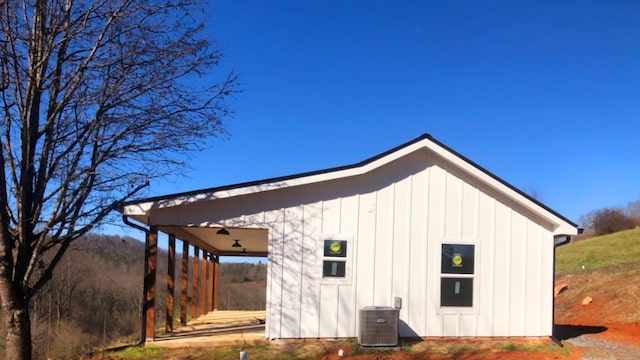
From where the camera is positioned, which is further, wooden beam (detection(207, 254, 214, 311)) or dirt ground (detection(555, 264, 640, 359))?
wooden beam (detection(207, 254, 214, 311))

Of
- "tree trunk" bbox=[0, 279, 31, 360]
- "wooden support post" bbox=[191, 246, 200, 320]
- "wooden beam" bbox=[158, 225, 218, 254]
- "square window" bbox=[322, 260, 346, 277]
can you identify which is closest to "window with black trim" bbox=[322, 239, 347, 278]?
"square window" bbox=[322, 260, 346, 277]

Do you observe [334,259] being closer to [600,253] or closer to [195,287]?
[195,287]

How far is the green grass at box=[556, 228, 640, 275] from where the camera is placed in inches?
1040

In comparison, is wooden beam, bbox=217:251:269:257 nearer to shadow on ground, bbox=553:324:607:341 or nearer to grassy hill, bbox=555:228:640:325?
grassy hill, bbox=555:228:640:325

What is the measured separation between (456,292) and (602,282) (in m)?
12.8

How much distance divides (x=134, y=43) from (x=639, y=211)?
49.5 m

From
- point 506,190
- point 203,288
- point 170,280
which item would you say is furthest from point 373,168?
point 203,288

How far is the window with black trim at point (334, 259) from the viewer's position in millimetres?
11195

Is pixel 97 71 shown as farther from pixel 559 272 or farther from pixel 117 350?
pixel 559 272

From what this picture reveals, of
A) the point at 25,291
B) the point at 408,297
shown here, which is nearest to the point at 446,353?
the point at 408,297

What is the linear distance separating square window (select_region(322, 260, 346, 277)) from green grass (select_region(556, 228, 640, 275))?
1752 centimetres

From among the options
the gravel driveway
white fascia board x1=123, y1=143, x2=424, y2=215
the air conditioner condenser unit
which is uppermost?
white fascia board x1=123, y1=143, x2=424, y2=215

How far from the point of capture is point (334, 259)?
11.2 m

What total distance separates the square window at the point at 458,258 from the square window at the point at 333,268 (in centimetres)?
205
